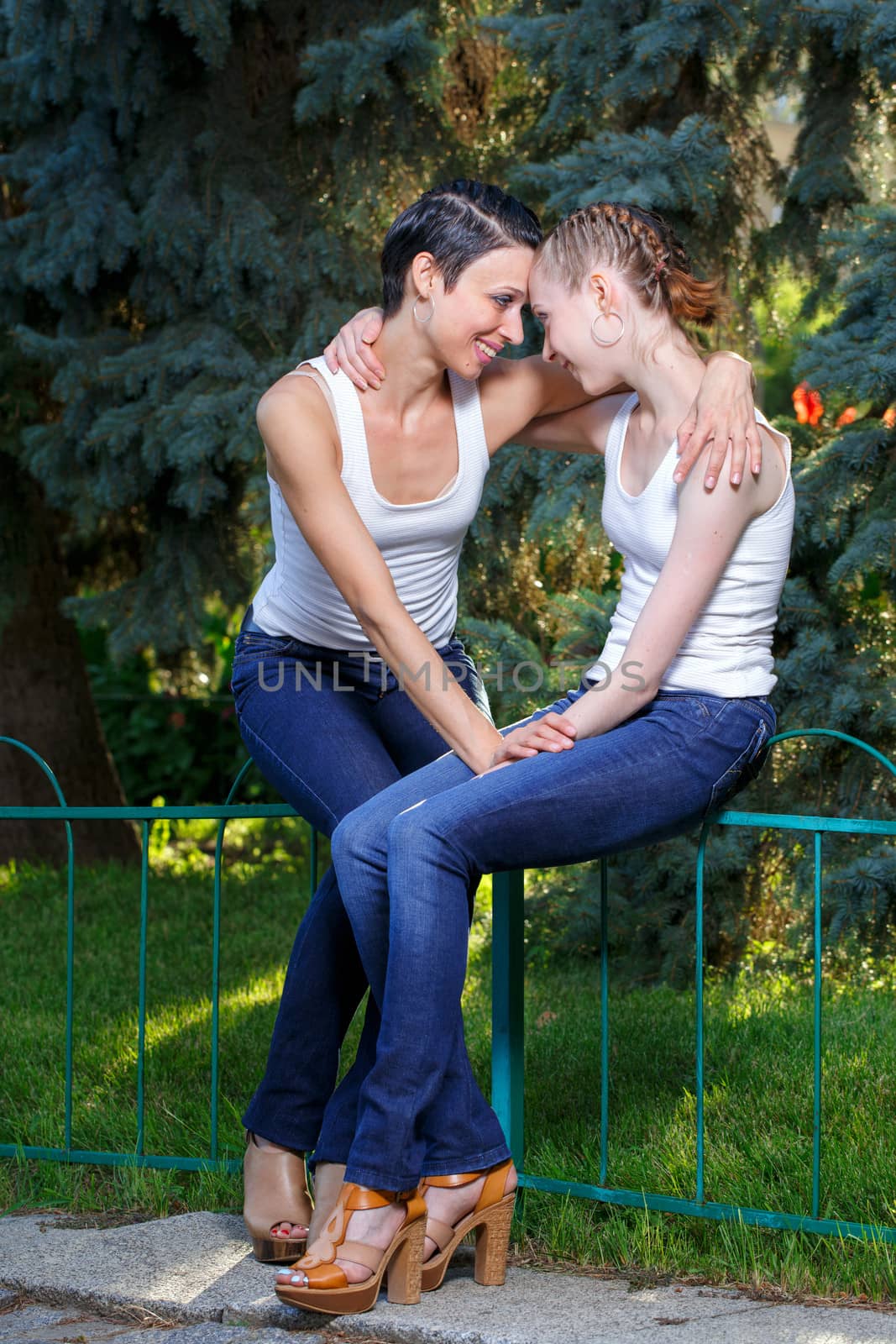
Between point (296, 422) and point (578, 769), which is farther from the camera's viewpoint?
point (296, 422)

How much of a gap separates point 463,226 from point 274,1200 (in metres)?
1.76

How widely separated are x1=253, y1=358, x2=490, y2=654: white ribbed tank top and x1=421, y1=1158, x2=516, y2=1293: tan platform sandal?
976 millimetres

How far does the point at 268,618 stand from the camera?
2.69 meters

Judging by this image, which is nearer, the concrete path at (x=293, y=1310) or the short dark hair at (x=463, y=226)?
the concrete path at (x=293, y=1310)

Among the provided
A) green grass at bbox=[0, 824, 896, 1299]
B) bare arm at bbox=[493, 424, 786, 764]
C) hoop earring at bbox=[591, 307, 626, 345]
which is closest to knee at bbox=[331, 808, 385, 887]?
bare arm at bbox=[493, 424, 786, 764]

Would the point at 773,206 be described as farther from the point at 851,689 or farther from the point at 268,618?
the point at 268,618

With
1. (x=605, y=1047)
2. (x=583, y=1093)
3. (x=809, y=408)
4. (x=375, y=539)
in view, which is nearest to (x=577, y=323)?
(x=375, y=539)

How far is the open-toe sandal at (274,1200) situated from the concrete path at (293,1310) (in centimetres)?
4

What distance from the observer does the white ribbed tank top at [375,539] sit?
2.55 meters

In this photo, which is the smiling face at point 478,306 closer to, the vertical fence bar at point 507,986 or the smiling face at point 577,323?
the smiling face at point 577,323

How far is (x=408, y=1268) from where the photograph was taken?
212 cm

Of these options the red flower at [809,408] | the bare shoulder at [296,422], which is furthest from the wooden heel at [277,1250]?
the red flower at [809,408]

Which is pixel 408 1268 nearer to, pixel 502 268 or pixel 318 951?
pixel 318 951

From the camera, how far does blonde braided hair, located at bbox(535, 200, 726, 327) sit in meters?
2.42
